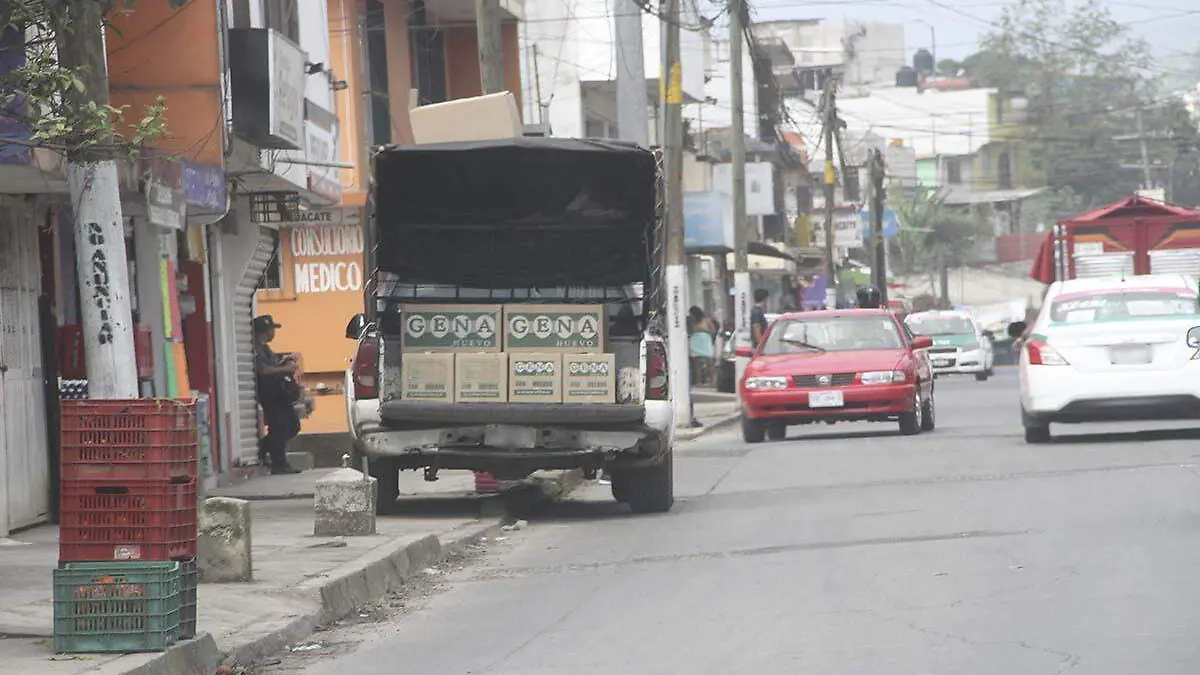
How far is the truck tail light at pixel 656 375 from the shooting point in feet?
51.8

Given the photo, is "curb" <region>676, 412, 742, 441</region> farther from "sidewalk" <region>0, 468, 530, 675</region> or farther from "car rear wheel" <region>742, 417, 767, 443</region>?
"sidewalk" <region>0, 468, 530, 675</region>

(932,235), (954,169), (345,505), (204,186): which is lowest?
(345,505)

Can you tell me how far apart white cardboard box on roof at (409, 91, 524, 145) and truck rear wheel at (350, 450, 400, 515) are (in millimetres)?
2899

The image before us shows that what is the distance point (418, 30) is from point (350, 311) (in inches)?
232

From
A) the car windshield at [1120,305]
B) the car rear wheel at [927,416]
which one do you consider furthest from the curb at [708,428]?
the car windshield at [1120,305]

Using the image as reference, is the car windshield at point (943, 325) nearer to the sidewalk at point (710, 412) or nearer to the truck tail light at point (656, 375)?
the sidewalk at point (710, 412)

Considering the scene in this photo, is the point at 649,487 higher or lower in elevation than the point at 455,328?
lower

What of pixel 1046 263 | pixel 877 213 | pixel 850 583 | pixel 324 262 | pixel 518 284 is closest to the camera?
pixel 850 583

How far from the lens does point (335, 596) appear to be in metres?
11.0

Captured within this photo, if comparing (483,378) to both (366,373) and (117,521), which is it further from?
(117,521)

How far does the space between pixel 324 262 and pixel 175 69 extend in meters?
11.7

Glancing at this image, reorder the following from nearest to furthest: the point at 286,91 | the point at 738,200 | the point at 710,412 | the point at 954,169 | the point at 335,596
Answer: the point at 335,596 < the point at 286,91 < the point at 710,412 < the point at 738,200 < the point at 954,169

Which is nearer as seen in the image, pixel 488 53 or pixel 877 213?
pixel 488 53

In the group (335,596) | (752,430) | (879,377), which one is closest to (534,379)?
(335,596)
